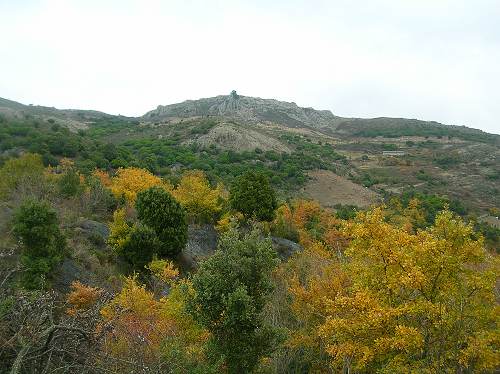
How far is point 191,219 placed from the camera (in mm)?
44094

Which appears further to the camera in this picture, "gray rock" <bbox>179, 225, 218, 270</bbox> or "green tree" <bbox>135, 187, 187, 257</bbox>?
"gray rock" <bbox>179, 225, 218, 270</bbox>

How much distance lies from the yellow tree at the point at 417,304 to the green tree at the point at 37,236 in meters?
16.6

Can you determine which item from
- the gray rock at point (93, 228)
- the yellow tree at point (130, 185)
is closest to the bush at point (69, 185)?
the yellow tree at point (130, 185)

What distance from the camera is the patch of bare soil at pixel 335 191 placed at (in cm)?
7769

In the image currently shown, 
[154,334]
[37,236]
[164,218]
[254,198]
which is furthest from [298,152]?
[154,334]

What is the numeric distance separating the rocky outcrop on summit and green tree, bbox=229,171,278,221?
117 m

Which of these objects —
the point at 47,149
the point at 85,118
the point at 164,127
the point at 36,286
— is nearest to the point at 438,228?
the point at 36,286

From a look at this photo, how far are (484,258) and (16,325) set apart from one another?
12056mm

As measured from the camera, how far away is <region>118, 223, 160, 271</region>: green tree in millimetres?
31109

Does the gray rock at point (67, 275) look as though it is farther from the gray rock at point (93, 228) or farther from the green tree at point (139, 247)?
the gray rock at point (93, 228)

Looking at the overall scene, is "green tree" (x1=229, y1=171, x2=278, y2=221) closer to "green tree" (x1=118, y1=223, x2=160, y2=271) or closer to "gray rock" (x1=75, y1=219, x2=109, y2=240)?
"gray rock" (x1=75, y1=219, x2=109, y2=240)

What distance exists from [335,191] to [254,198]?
40969 millimetres

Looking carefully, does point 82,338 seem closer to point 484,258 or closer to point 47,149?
point 484,258

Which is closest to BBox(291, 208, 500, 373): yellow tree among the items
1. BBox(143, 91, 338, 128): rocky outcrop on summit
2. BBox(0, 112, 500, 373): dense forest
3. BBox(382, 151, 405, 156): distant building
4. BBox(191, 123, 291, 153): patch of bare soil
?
BBox(0, 112, 500, 373): dense forest
